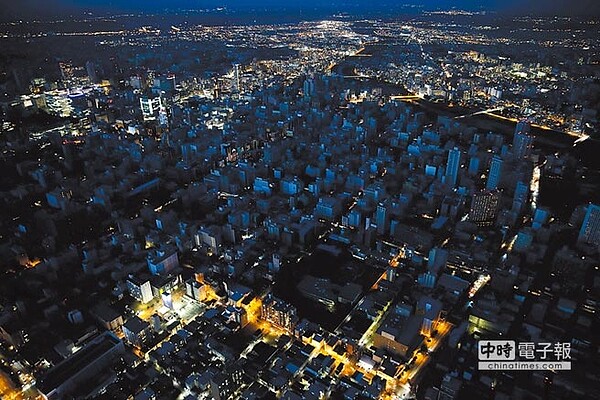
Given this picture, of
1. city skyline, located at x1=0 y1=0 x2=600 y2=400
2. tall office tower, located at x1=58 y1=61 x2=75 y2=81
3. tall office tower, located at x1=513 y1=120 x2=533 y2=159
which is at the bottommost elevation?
city skyline, located at x1=0 y1=0 x2=600 y2=400

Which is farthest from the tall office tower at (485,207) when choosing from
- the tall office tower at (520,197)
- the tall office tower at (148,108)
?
the tall office tower at (148,108)

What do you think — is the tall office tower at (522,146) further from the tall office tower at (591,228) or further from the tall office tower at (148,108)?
the tall office tower at (148,108)

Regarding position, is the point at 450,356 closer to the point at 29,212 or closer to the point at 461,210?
the point at 461,210

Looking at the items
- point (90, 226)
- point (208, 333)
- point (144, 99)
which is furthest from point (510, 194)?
point (144, 99)

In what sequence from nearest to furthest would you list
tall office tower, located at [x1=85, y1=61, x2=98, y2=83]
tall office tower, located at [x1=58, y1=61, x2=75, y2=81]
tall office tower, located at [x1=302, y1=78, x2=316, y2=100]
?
tall office tower, located at [x1=302, y1=78, x2=316, y2=100] < tall office tower, located at [x1=85, y1=61, x2=98, y2=83] < tall office tower, located at [x1=58, y1=61, x2=75, y2=81]

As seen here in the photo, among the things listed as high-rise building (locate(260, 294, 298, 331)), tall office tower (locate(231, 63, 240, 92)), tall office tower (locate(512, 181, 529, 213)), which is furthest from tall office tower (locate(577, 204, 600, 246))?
tall office tower (locate(231, 63, 240, 92))
